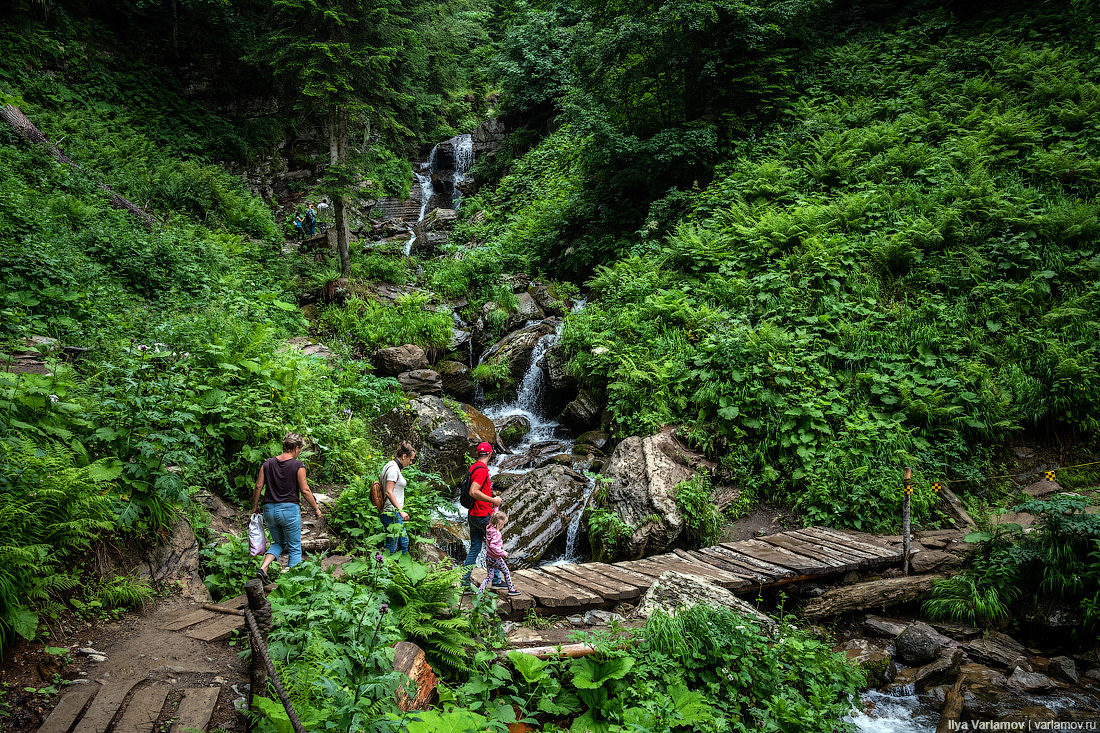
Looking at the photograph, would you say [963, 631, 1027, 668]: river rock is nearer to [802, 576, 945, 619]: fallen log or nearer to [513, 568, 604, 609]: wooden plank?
[802, 576, 945, 619]: fallen log

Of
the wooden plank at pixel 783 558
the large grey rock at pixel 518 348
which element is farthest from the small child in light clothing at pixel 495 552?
the large grey rock at pixel 518 348

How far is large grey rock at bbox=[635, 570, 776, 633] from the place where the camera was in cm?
562

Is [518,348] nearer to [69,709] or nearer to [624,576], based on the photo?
[624,576]

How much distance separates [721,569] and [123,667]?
20.7ft

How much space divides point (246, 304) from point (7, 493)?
8.05 m

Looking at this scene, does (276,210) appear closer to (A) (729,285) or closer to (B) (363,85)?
(B) (363,85)

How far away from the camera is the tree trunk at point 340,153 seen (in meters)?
15.2

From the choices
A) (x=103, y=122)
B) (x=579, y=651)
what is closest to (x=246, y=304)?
(x=579, y=651)

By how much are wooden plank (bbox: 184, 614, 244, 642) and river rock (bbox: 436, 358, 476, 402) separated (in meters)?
9.00

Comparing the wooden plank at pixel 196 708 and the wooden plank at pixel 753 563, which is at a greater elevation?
the wooden plank at pixel 196 708

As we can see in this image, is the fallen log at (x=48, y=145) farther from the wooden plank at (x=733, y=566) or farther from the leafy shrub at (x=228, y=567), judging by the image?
the wooden plank at (x=733, y=566)

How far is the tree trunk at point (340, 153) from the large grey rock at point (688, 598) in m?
14.2

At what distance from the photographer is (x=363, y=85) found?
15234mm

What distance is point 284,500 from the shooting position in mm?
5301
